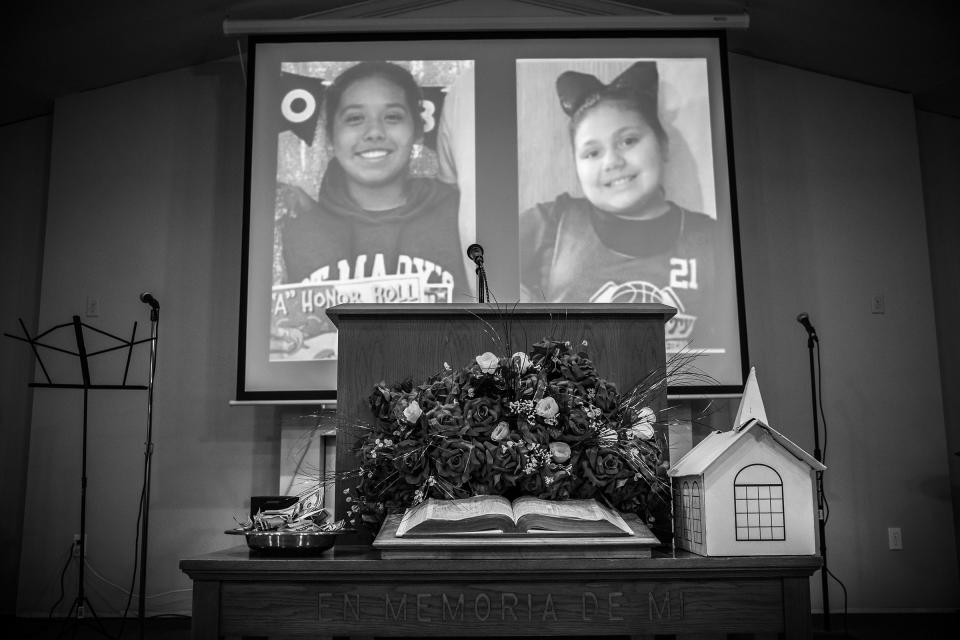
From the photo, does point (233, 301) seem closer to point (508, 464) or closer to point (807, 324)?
point (807, 324)

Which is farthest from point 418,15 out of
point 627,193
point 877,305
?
point 877,305

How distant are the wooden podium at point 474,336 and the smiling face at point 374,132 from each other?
2.71 metres

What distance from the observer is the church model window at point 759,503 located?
129 cm

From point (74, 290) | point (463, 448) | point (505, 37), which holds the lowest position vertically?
point (463, 448)

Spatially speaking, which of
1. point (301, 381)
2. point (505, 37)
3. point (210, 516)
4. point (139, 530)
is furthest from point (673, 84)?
point (139, 530)

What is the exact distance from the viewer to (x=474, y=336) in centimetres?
171

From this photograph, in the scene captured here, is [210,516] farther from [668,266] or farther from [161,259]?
[668,266]

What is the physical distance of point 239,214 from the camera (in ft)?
15.5

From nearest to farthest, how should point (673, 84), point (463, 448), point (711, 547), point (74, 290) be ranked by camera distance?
1. point (711, 547)
2. point (463, 448)
3. point (673, 84)
4. point (74, 290)

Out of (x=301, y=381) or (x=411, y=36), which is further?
(x=411, y=36)

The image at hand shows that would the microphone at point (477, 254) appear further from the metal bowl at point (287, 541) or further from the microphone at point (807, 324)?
the microphone at point (807, 324)

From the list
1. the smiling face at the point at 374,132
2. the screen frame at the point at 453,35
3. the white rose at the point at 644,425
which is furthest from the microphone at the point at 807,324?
the white rose at the point at 644,425

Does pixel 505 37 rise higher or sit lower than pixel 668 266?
higher

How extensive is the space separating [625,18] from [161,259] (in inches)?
101
